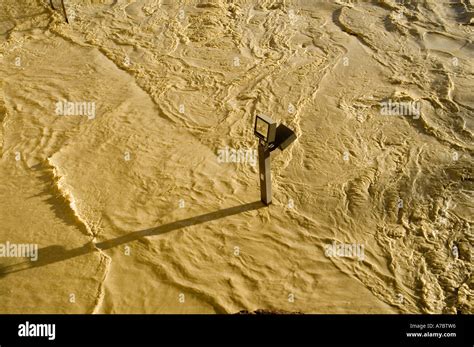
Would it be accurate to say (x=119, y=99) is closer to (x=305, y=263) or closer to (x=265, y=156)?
(x=265, y=156)

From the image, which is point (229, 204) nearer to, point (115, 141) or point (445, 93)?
point (115, 141)

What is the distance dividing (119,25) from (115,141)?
3.88 metres

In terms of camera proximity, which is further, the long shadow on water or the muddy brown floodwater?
the long shadow on water

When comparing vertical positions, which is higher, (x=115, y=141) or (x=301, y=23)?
(x=301, y=23)

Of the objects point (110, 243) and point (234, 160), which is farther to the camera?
point (234, 160)

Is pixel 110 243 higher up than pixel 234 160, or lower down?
lower down

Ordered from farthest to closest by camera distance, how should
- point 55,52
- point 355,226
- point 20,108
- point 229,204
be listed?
point 55,52 → point 20,108 → point 229,204 → point 355,226

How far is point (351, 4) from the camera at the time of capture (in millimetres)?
9281

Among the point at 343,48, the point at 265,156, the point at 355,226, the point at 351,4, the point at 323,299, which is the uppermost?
the point at 351,4

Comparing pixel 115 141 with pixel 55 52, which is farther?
pixel 55 52

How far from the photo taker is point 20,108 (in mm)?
6625

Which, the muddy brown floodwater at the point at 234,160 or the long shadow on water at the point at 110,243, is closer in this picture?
the muddy brown floodwater at the point at 234,160

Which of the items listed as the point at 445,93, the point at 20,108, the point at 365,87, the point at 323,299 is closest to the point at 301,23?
the point at 365,87

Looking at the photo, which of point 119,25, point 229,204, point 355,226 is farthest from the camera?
point 119,25
